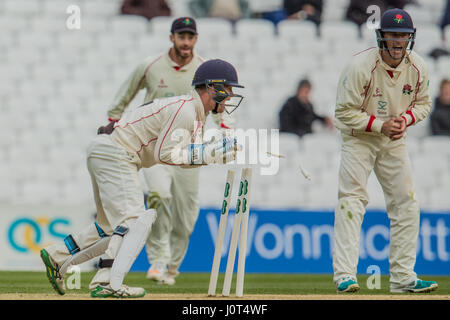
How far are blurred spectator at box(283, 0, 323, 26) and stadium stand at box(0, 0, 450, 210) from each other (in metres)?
0.16

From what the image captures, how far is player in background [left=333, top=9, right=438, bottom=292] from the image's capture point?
6.39 m

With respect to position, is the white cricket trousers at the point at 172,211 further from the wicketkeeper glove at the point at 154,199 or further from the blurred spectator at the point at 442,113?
the blurred spectator at the point at 442,113

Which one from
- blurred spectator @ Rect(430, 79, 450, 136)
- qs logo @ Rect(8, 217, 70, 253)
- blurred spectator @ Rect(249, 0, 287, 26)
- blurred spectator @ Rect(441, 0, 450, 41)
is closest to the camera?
qs logo @ Rect(8, 217, 70, 253)

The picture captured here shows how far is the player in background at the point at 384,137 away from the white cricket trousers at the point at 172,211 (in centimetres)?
181

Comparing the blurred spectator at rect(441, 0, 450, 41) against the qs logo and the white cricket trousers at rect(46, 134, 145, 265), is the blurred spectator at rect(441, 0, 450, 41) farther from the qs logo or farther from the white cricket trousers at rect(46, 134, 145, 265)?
the white cricket trousers at rect(46, 134, 145, 265)

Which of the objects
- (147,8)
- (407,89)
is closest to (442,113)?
(147,8)

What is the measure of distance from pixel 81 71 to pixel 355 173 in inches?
261

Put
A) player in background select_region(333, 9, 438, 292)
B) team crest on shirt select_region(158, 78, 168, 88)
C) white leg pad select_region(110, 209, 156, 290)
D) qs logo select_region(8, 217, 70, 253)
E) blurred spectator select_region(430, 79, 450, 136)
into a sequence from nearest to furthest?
white leg pad select_region(110, 209, 156, 290), player in background select_region(333, 9, 438, 292), team crest on shirt select_region(158, 78, 168, 88), qs logo select_region(8, 217, 70, 253), blurred spectator select_region(430, 79, 450, 136)

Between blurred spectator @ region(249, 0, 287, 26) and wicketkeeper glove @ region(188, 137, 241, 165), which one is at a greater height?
blurred spectator @ region(249, 0, 287, 26)

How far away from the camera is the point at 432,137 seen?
464 inches

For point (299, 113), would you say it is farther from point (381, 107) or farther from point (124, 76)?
point (381, 107)

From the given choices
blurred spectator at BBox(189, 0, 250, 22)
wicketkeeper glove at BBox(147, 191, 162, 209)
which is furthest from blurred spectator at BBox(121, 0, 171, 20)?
wicketkeeper glove at BBox(147, 191, 162, 209)

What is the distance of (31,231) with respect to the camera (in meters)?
9.62

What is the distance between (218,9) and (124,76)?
1830 mm
